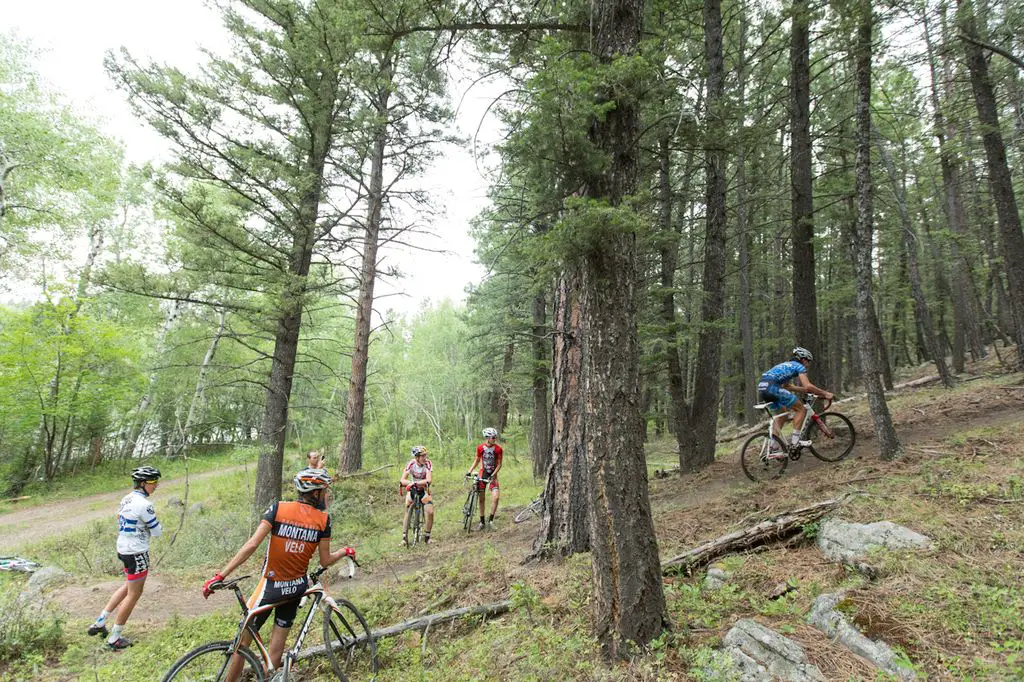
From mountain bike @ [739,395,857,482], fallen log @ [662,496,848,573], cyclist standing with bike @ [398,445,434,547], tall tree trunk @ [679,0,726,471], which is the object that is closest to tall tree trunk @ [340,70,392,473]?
cyclist standing with bike @ [398,445,434,547]

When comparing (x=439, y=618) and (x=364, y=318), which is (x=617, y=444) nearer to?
(x=439, y=618)

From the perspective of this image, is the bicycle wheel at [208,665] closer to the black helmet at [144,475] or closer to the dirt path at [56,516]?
the black helmet at [144,475]

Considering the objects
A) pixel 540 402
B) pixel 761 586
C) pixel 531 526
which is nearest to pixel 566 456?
pixel 761 586

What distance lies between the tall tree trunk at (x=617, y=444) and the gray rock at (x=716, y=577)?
104cm

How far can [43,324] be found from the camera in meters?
18.2

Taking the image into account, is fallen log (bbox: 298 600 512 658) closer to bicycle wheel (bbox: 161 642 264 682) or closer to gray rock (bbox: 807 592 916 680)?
bicycle wheel (bbox: 161 642 264 682)

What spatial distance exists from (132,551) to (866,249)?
34.5 ft

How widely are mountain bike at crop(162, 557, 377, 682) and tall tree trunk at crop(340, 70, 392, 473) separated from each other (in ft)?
29.6

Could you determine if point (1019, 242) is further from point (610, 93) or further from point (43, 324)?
point (43, 324)

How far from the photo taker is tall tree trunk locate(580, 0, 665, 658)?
3566 mm

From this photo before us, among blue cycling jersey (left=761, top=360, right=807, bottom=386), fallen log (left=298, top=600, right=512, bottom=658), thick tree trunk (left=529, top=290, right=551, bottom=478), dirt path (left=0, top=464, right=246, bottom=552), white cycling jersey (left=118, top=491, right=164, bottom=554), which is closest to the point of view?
fallen log (left=298, top=600, right=512, bottom=658)

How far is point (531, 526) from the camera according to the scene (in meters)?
8.68

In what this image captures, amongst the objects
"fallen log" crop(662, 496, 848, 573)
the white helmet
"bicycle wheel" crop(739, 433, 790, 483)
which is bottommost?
"fallen log" crop(662, 496, 848, 573)

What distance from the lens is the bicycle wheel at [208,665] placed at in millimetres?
3709
